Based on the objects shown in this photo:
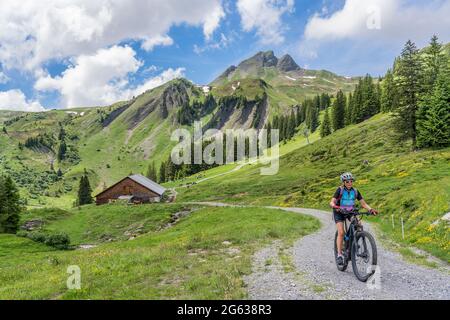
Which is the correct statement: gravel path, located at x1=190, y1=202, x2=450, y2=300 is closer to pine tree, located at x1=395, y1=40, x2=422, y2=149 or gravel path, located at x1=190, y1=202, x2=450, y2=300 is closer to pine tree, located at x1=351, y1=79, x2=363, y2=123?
pine tree, located at x1=395, y1=40, x2=422, y2=149

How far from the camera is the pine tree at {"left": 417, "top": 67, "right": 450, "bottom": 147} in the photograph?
5622 centimetres

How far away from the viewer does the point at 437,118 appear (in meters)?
56.3

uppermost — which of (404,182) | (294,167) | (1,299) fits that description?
(294,167)

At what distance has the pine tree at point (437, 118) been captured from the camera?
184ft

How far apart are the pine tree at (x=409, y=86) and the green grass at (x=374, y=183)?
10.4ft

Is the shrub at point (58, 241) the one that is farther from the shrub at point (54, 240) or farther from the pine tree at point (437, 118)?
the pine tree at point (437, 118)

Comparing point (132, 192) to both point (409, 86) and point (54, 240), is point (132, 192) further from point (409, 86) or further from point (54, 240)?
point (409, 86)

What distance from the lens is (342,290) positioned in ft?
33.5

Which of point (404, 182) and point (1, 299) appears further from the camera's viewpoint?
point (404, 182)

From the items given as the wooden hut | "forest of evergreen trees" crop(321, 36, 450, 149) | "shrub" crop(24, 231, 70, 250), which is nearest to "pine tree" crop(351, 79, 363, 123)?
"forest of evergreen trees" crop(321, 36, 450, 149)

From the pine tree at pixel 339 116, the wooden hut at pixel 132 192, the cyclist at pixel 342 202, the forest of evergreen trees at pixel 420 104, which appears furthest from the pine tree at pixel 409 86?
the pine tree at pixel 339 116
